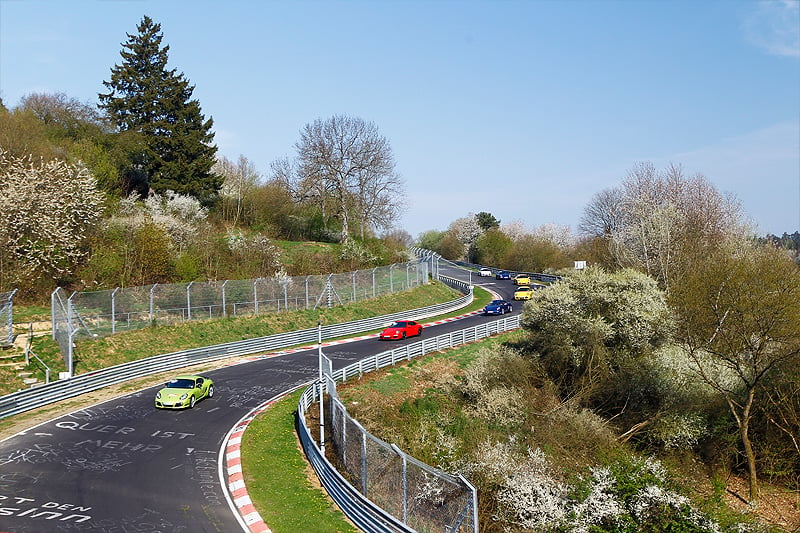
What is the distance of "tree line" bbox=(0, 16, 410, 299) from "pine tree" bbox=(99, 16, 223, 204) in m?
0.12

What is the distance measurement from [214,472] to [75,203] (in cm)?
3003

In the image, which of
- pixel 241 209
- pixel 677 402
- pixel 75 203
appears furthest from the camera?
pixel 241 209

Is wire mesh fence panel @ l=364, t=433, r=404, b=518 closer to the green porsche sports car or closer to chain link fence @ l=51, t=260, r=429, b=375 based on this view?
the green porsche sports car

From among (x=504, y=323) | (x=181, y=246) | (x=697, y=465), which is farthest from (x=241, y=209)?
(x=697, y=465)

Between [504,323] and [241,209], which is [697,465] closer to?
[504,323]

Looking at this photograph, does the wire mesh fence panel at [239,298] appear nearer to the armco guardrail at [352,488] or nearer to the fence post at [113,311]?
the fence post at [113,311]

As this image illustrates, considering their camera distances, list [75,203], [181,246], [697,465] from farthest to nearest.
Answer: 1. [181,246]
2. [75,203]
3. [697,465]

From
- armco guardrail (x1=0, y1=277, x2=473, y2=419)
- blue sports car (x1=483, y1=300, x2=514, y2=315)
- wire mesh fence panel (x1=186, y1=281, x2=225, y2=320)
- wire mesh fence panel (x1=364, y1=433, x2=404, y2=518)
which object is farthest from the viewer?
blue sports car (x1=483, y1=300, x2=514, y2=315)

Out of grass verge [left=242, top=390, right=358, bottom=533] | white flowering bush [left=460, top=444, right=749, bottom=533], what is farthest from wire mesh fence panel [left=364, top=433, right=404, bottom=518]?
white flowering bush [left=460, top=444, right=749, bottom=533]

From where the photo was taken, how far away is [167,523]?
14.1 metres

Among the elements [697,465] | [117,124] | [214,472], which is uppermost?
[117,124]

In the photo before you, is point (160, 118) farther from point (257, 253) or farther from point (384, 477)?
point (384, 477)

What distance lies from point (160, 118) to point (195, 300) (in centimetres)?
2804

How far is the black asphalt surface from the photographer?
14.2 meters
